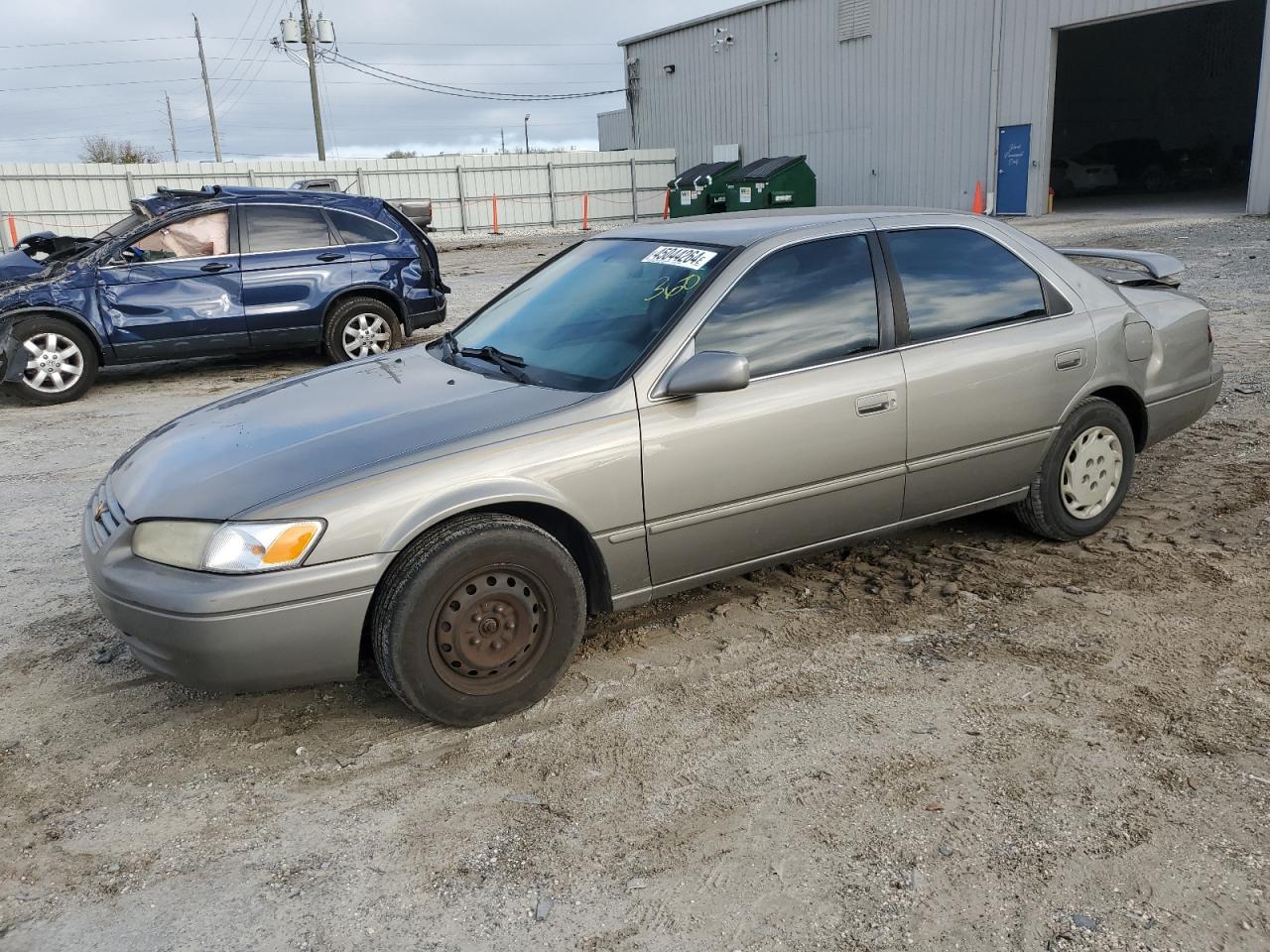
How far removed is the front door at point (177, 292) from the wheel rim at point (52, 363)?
1.17 ft

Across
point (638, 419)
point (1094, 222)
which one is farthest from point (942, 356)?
point (1094, 222)

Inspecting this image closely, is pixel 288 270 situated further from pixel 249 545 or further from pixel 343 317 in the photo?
pixel 249 545

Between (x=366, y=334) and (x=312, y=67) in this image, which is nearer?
(x=366, y=334)

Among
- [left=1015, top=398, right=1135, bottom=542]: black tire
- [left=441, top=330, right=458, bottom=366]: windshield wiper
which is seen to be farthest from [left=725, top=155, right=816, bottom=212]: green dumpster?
[left=441, top=330, right=458, bottom=366]: windshield wiper

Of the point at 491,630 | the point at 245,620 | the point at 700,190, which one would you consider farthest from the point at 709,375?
the point at 700,190

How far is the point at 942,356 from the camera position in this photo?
4.12 m

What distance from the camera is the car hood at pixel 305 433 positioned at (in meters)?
3.23

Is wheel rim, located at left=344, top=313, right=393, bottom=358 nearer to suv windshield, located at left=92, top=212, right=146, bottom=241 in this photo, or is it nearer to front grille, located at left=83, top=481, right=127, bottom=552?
suv windshield, located at left=92, top=212, right=146, bottom=241

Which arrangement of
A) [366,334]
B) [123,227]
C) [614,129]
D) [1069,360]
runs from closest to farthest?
[1069,360], [123,227], [366,334], [614,129]

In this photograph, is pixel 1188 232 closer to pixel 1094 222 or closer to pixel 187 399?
pixel 1094 222

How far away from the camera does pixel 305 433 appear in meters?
3.54

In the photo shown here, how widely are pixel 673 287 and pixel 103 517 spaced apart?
2174 millimetres

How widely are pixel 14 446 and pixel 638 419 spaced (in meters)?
6.12

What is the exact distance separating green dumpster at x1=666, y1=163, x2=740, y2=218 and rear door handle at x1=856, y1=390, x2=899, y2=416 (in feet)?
71.5
